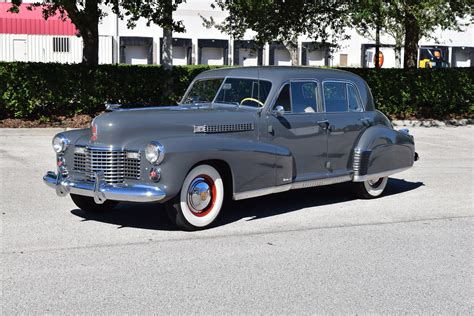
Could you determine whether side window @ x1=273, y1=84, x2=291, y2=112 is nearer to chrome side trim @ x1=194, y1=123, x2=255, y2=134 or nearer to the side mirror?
the side mirror

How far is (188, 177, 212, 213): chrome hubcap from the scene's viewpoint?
7.23 meters

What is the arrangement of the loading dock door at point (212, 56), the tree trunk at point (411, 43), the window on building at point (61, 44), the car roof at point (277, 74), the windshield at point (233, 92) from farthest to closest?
1. the loading dock door at point (212, 56)
2. the window on building at point (61, 44)
3. the tree trunk at point (411, 43)
4. the car roof at point (277, 74)
5. the windshield at point (233, 92)

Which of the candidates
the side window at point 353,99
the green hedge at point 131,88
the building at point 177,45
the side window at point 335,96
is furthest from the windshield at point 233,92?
the building at point 177,45

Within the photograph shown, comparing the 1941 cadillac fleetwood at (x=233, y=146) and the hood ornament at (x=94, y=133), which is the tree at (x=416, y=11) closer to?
the 1941 cadillac fleetwood at (x=233, y=146)

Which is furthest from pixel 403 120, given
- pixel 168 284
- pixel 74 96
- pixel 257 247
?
pixel 168 284

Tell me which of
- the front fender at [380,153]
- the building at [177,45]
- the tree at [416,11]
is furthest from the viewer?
the building at [177,45]

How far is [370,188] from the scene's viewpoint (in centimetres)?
949

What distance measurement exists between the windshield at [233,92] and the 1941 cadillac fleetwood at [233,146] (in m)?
0.01

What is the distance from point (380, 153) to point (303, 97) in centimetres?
137

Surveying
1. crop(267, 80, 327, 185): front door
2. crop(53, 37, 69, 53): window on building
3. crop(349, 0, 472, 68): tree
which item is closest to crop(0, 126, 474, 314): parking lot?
Answer: crop(267, 80, 327, 185): front door

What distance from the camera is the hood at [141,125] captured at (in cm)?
709

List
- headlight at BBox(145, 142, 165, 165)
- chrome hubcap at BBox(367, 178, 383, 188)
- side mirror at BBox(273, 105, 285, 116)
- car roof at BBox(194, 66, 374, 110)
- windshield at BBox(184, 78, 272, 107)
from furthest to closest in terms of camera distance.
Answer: chrome hubcap at BBox(367, 178, 383, 188), car roof at BBox(194, 66, 374, 110), windshield at BBox(184, 78, 272, 107), side mirror at BBox(273, 105, 285, 116), headlight at BBox(145, 142, 165, 165)

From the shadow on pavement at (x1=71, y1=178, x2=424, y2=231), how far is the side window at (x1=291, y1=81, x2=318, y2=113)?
4.07ft

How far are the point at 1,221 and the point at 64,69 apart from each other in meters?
11.0
